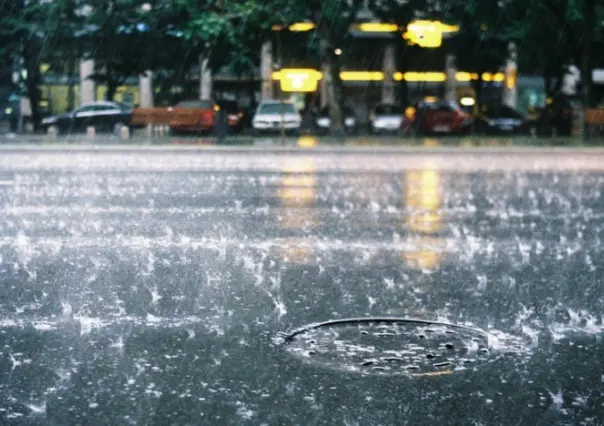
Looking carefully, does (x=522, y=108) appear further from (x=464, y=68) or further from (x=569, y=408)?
(x=569, y=408)

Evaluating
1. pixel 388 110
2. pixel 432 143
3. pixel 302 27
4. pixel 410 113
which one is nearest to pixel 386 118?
pixel 388 110

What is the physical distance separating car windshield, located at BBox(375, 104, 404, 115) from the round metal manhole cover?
3879 centimetres

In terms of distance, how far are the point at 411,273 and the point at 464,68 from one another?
41517 mm

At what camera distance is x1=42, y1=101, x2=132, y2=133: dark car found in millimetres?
43562

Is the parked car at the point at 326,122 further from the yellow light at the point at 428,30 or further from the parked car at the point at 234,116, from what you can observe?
the yellow light at the point at 428,30

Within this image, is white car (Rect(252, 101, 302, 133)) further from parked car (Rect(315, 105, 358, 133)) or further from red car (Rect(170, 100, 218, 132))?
parked car (Rect(315, 105, 358, 133))

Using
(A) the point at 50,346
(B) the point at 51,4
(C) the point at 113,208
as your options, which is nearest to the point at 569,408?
(A) the point at 50,346

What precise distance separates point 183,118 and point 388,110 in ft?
32.5

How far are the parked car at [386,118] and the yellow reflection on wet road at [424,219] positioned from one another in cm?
2417

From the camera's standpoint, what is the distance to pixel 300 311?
7.11 metres

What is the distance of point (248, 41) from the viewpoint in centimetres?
3684

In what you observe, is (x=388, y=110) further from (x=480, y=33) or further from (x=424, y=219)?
(x=424, y=219)

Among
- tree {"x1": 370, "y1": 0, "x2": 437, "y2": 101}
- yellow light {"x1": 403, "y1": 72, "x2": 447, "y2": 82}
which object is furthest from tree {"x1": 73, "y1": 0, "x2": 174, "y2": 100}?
yellow light {"x1": 403, "y1": 72, "x2": 447, "y2": 82}

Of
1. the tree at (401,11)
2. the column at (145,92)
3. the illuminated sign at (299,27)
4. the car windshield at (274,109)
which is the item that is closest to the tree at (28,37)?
the illuminated sign at (299,27)
